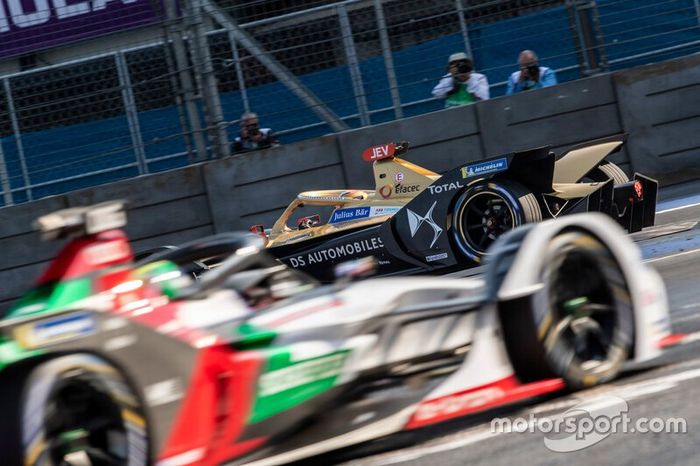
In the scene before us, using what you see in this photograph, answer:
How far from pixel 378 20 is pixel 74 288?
30.5 feet

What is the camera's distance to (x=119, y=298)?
13.0 ft

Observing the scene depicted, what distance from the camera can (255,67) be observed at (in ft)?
42.1

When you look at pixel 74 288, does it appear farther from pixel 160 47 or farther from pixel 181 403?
pixel 160 47

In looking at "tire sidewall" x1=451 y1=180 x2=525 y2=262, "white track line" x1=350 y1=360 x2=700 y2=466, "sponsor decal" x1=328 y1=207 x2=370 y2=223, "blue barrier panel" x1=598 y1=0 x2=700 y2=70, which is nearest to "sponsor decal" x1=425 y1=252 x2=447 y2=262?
"tire sidewall" x1=451 y1=180 x2=525 y2=262

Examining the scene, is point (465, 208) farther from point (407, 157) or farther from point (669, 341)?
point (669, 341)

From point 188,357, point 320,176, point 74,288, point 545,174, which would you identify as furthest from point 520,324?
point 320,176

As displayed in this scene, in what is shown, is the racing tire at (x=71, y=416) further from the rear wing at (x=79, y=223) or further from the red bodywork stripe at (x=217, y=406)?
the rear wing at (x=79, y=223)

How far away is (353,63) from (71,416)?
9721mm

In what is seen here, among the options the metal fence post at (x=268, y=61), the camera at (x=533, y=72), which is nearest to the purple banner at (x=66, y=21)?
the metal fence post at (x=268, y=61)

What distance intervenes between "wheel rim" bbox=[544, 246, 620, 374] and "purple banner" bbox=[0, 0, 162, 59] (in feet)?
29.4

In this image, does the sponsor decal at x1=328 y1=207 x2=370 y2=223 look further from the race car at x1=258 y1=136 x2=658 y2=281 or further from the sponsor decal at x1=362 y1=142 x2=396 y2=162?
the sponsor decal at x1=362 y1=142 x2=396 y2=162

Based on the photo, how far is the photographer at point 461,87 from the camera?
1302 cm

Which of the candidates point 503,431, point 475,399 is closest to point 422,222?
point 475,399

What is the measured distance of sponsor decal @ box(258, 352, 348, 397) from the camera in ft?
13.1
